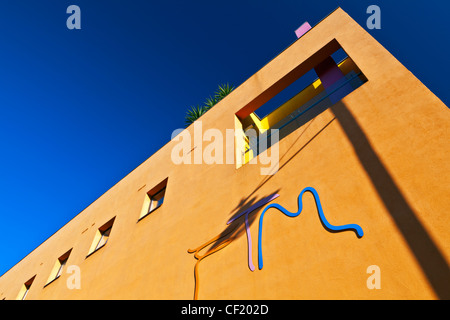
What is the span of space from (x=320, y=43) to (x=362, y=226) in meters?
4.78

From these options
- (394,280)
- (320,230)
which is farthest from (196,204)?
(394,280)

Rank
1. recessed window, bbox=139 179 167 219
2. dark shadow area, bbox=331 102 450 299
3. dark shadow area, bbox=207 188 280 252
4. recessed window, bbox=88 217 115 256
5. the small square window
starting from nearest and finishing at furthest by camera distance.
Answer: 1. dark shadow area, bbox=331 102 450 299
2. dark shadow area, bbox=207 188 280 252
3. recessed window, bbox=139 179 167 219
4. the small square window
5. recessed window, bbox=88 217 115 256

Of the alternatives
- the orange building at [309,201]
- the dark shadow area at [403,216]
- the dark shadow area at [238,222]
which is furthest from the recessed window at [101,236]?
the dark shadow area at [403,216]

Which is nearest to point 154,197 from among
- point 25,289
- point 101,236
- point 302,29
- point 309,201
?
point 101,236

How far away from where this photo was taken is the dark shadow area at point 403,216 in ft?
8.26

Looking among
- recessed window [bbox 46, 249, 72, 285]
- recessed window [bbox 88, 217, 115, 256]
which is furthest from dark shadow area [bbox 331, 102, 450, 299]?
recessed window [bbox 46, 249, 72, 285]

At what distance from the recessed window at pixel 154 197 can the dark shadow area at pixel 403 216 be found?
237 inches

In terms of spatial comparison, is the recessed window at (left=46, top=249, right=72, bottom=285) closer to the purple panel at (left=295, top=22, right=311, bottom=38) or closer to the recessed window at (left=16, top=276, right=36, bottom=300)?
the recessed window at (left=16, top=276, right=36, bottom=300)

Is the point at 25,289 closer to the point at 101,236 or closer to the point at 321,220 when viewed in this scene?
the point at 101,236

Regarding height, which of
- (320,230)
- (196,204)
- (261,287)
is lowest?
(261,287)

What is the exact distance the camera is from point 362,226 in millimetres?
3270

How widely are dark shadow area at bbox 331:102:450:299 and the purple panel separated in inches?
160

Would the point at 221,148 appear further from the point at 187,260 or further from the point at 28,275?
the point at 28,275

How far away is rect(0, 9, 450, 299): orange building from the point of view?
9.77 feet
